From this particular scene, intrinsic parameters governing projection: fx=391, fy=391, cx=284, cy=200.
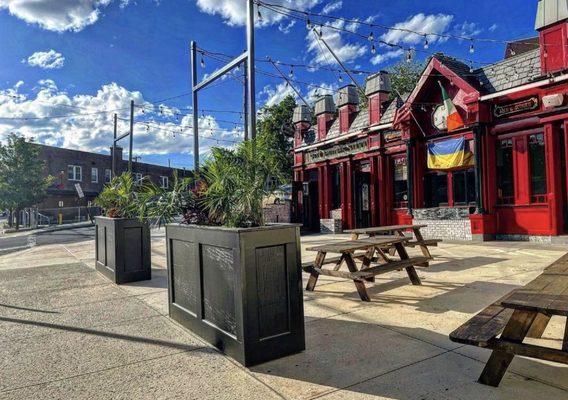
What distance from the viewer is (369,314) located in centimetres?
468

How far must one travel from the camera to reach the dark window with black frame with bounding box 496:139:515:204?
12133mm

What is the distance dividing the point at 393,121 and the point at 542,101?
517 centimetres

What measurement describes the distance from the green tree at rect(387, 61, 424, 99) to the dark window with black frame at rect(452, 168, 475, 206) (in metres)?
16.9

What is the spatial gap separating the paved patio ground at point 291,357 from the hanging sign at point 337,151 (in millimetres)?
11122

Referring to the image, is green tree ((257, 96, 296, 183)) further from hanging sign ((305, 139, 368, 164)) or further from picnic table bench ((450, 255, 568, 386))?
picnic table bench ((450, 255, 568, 386))

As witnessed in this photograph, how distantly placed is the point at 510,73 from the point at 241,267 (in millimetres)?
12411

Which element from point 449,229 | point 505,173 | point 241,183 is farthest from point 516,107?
point 241,183

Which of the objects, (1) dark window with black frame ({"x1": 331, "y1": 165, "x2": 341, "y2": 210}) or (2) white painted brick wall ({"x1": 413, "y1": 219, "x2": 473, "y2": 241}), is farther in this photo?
(1) dark window with black frame ({"x1": 331, "y1": 165, "x2": 341, "y2": 210})

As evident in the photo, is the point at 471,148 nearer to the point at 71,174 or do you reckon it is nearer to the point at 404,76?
the point at 404,76

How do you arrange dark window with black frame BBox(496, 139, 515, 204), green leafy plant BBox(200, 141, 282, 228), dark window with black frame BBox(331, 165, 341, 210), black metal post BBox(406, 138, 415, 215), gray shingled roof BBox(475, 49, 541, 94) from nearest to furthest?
green leafy plant BBox(200, 141, 282, 228) < gray shingled roof BBox(475, 49, 541, 94) < dark window with black frame BBox(496, 139, 515, 204) < black metal post BBox(406, 138, 415, 215) < dark window with black frame BBox(331, 165, 341, 210)

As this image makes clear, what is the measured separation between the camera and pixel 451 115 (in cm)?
1309

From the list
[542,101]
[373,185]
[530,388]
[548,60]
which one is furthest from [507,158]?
[530,388]

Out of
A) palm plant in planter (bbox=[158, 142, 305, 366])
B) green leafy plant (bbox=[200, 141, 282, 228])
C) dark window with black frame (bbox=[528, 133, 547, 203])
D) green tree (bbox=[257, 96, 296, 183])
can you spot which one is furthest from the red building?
palm plant in planter (bbox=[158, 142, 305, 366])

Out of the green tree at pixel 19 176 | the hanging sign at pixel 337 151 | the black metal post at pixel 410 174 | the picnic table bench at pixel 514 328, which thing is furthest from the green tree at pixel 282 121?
the picnic table bench at pixel 514 328
